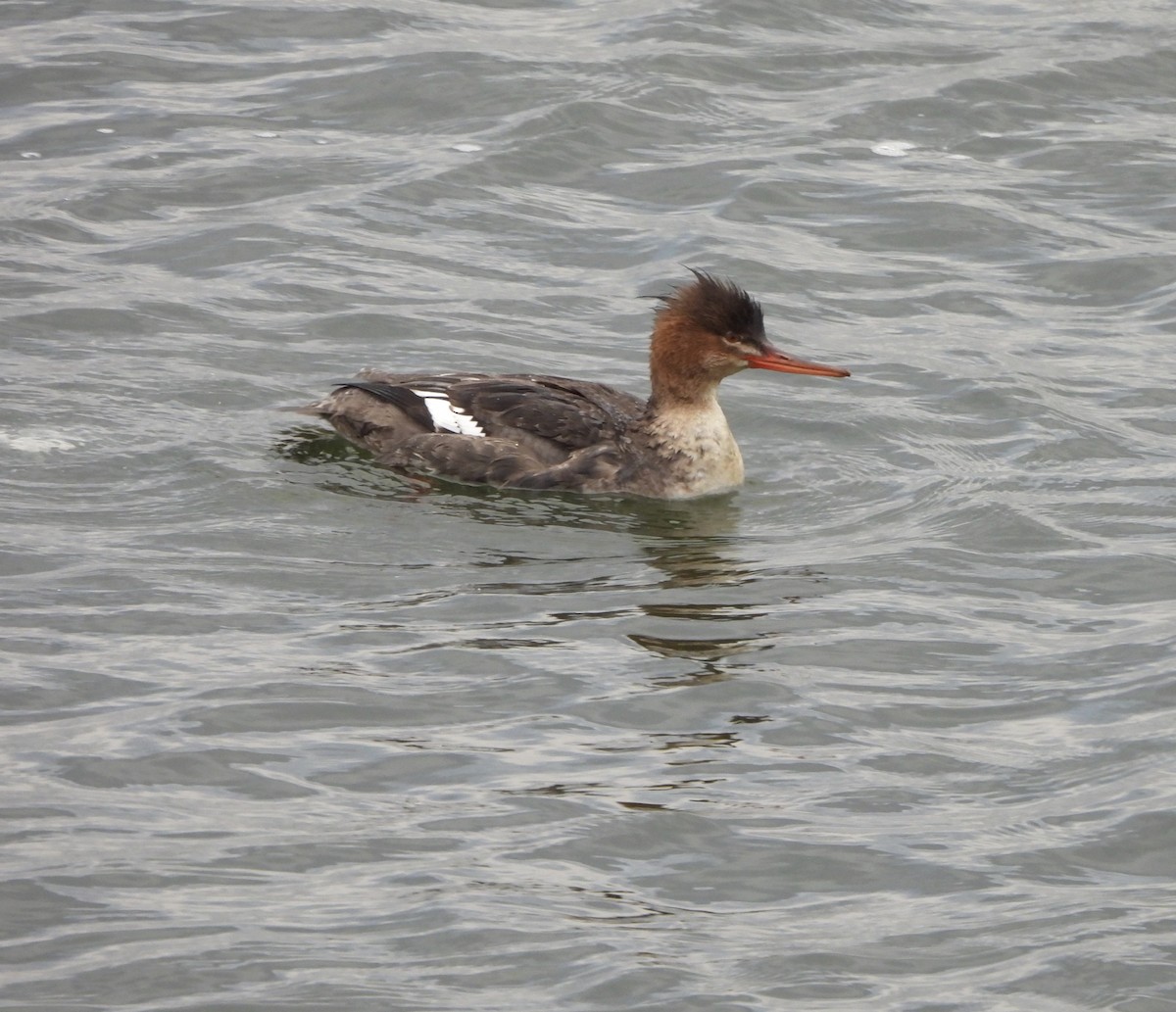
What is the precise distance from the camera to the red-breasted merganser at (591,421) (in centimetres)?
1070

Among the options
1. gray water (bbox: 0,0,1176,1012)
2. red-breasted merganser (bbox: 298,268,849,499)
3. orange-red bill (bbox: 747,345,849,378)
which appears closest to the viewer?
gray water (bbox: 0,0,1176,1012)

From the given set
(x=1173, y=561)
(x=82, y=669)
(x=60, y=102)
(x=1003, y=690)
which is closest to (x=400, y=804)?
(x=82, y=669)

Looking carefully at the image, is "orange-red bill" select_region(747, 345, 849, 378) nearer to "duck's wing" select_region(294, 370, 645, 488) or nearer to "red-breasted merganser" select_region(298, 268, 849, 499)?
"red-breasted merganser" select_region(298, 268, 849, 499)

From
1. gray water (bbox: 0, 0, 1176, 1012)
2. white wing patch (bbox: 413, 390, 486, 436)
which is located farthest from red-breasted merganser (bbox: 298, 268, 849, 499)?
gray water (bbox: 0, 0, 1176, 1012)

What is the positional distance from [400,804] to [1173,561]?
423 cm

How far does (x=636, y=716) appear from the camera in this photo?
789 centimetres

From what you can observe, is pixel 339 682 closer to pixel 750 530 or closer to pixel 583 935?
pixel 583 935

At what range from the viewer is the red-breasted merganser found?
1070cm

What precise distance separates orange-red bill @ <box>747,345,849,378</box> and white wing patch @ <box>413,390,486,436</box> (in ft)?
4.95

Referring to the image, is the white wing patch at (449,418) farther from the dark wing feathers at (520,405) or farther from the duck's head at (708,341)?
the duck's head at (708,341)

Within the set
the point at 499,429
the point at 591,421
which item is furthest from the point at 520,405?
the point at 591,421

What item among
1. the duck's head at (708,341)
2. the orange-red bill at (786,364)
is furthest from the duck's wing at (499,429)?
the orange-red bill at (786,364)

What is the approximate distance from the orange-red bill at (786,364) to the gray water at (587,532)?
0.62 m

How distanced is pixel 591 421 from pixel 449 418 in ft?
2.47
